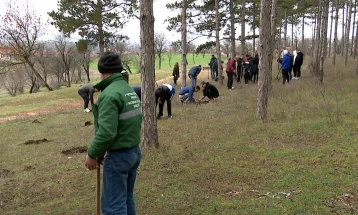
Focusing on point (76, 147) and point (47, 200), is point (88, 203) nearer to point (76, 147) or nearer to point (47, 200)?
point (47, 200)

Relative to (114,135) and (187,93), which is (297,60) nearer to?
(187,93)

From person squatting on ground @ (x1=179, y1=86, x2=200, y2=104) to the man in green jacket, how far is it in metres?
9.40

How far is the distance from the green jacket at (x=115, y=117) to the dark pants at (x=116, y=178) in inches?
3.7

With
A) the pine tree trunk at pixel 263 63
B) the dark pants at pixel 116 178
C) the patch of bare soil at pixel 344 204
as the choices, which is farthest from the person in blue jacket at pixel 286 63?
the dark pants at pixel 116 178

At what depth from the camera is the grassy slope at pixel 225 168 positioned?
13.1 ft

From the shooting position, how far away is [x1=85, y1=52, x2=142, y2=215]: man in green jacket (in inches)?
106

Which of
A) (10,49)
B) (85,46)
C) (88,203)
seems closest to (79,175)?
(88,203)

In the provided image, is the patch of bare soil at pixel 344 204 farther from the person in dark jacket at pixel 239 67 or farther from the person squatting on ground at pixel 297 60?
the person in dark jacket at pixel 239 67

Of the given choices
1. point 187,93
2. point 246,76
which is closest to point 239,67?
point 246,76

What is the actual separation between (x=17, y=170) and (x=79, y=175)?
1670 mm

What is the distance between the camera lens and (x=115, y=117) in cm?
271

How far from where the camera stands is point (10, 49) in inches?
1171

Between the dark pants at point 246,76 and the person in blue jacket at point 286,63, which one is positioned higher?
the person in blue jacket at point 286,63

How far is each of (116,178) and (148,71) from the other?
3497 millimetres
